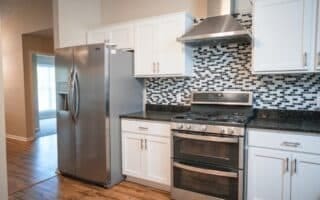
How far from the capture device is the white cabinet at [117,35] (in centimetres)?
330

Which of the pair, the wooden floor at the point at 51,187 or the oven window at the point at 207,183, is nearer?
the oven window at the point at 207,183

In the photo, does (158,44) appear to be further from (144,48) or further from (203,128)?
(203,128)

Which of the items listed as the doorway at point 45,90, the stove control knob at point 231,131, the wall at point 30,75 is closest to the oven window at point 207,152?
the stove control knob at point 231,131

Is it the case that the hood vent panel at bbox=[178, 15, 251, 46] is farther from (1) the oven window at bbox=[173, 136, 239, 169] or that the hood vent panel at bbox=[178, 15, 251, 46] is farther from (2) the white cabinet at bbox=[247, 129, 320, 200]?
(1) the oven window at bbox=[173, 136, 239, 169]

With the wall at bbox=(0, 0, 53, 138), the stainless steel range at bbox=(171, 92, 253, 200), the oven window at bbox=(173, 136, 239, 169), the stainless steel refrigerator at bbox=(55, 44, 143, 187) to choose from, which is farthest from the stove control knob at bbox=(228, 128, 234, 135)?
the wall at bbox=(0, 0, 53, 138)

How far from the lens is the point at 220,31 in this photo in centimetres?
247

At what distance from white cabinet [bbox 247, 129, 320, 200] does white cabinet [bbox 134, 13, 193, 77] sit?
1253mm

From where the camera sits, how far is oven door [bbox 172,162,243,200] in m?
2.29

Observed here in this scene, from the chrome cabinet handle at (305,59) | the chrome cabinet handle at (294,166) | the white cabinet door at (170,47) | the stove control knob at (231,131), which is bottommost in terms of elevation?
the chrome cabinet handle at (294,166)

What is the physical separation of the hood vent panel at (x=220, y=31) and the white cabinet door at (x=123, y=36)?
0.94 meters

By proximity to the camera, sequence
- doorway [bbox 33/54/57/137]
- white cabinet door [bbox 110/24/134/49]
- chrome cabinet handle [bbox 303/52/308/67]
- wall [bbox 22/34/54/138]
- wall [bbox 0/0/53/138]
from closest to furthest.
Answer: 1. chrome cabinet handle [bbox 303/52/308/67]
2. white cabinet door [bbox 110/24/134/49]
3. wall [bbox 0/0/53/138]
4. wall [bbox 22/34/54/138]
5. doorway [bbox 33/54/57/137]

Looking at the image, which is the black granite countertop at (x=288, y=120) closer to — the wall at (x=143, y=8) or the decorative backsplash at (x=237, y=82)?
the decorative backsplash at (x=237, y=82)

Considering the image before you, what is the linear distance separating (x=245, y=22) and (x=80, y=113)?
237cm

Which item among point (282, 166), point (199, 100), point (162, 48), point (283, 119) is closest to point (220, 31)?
point (162, 48)
